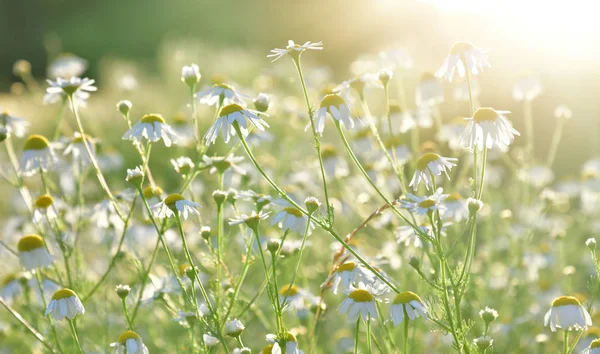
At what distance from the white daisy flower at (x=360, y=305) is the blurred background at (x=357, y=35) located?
1734 mm

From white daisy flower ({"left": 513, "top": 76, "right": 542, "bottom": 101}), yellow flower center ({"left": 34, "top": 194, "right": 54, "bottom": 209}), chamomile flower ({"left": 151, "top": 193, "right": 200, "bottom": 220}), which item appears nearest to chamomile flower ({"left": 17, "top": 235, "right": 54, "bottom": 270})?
yellow flower center ({"left": 34, "top": 194, "right": 54, "bottom": 209})

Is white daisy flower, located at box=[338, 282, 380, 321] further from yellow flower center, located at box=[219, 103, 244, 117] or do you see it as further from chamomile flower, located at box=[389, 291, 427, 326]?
yellow flower center, located at box=[219, 103, 244, 117]

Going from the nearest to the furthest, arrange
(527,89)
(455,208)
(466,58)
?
1. (466,58)
2. (455,208)
3. (527,89)

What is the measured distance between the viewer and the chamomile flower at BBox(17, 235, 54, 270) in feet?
9.59

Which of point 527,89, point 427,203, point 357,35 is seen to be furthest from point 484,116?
Answer: point 357,35

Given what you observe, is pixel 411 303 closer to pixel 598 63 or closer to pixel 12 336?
pixel 12 336

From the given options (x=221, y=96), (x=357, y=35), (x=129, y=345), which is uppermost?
(x=357, y=35)

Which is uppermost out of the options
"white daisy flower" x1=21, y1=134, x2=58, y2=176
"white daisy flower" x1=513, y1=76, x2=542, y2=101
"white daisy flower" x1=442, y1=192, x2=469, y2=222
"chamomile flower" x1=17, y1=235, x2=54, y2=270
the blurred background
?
the blurred background

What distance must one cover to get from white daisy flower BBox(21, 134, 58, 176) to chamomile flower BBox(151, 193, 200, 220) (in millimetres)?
782

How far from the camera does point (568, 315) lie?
2.45 meters

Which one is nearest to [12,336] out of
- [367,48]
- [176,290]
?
[176,290]

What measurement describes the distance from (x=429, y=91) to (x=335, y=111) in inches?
51.0

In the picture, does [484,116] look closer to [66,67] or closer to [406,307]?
[406,307]

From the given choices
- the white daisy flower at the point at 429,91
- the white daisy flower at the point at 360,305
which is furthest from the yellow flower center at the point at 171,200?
the white daisy flower at the point at 429,91
